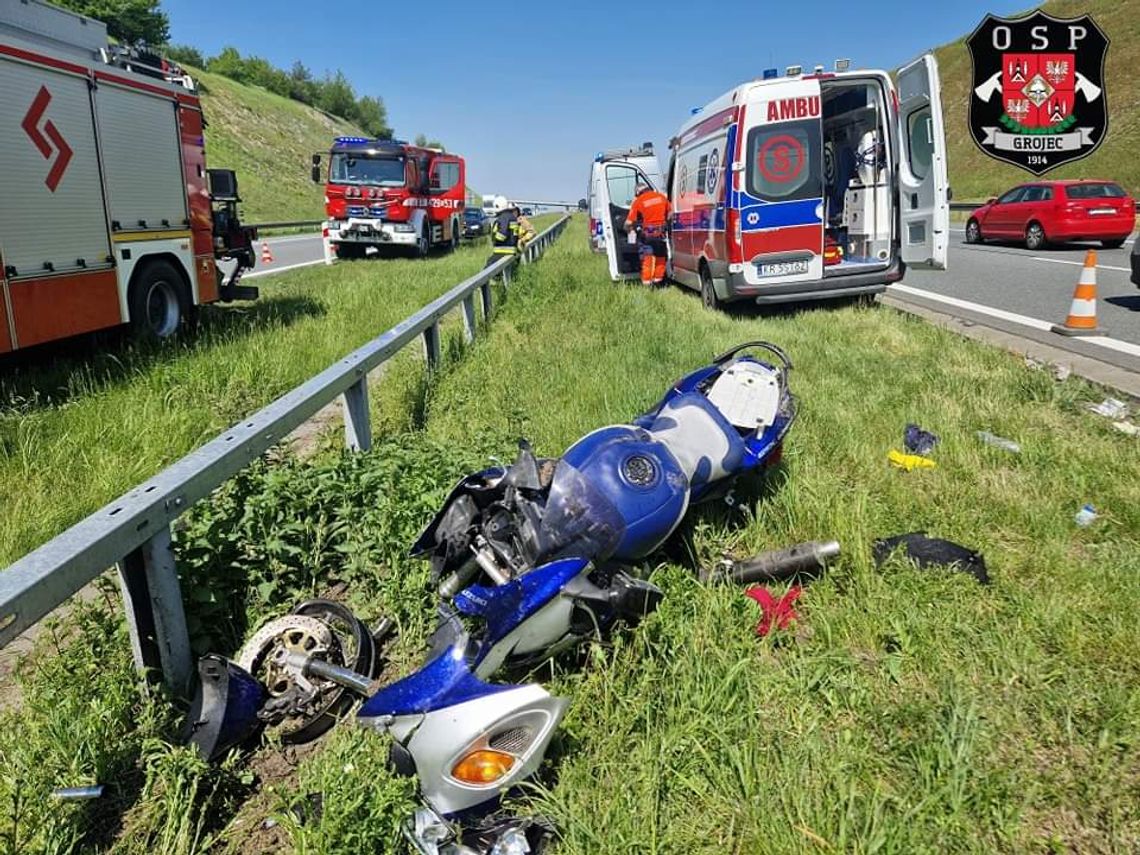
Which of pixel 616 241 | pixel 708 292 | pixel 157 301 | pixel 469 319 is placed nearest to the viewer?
pixel 469 319

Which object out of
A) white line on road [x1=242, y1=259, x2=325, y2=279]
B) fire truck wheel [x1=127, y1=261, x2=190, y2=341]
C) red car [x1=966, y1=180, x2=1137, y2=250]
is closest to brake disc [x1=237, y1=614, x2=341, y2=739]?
fire truck wheel [x1=127, y1=261, x2=190, y2=341]

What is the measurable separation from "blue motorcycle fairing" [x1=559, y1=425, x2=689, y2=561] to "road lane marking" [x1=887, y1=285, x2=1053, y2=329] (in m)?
7.59

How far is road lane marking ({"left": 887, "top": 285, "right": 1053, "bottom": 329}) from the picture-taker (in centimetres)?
889

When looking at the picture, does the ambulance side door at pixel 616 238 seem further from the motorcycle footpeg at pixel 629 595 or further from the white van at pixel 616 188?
the motorcycle footpeg at pixel 629 595

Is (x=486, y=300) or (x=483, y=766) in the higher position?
(x=486, y=300)

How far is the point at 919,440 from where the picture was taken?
4613 millimetres

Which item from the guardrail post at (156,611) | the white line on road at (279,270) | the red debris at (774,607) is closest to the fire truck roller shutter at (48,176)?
the guardrail post at (156,611)

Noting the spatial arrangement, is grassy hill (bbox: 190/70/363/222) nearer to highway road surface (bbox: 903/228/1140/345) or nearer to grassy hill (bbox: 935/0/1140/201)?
highway road surface (bbox: 903/228/1140/345)

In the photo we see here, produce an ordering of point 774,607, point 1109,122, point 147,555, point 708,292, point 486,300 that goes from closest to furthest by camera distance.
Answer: point 147,555 → point 774,607 → point 486,300 → point 708,292 → point 1109,122

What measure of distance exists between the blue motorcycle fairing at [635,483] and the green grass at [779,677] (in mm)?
311

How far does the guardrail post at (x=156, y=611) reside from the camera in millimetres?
2244

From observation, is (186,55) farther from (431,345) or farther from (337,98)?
(431,345)

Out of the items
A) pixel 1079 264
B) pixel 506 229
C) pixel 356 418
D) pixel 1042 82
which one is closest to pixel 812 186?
pixel 356 418

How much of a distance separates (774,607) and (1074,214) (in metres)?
19.8
